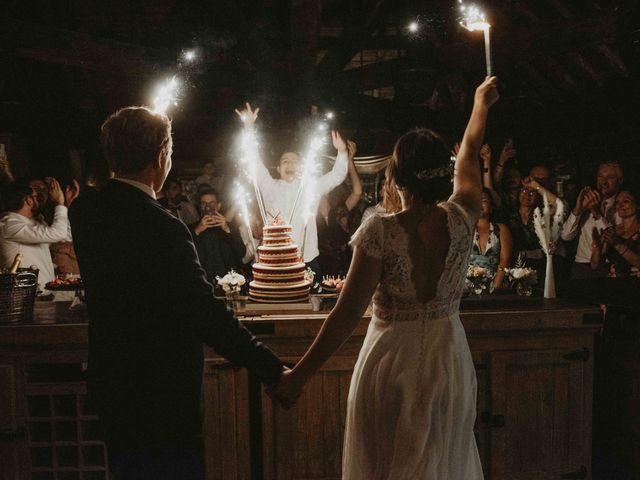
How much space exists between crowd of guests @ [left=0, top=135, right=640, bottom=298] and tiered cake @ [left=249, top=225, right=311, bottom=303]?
1614 mm

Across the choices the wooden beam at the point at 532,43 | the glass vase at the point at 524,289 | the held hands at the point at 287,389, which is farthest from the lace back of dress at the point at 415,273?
the wooden beam at the point at 532,43

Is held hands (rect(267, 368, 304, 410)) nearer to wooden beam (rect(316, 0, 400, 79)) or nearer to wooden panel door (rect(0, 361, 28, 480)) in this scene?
wooden panel door (rect(0, 361, 28, 480))

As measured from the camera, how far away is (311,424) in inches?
150

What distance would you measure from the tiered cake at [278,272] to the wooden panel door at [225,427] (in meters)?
0.76

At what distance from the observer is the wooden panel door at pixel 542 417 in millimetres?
3883

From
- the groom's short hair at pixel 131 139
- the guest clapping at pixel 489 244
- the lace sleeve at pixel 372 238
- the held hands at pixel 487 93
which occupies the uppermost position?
the held hands at pixel 487 93

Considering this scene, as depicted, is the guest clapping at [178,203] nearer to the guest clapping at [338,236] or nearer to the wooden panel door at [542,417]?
the guest clapping at [338,236]

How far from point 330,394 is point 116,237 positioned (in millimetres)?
2248

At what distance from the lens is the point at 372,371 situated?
2443 mm

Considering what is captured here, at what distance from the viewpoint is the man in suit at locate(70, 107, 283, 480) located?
6.83 feet

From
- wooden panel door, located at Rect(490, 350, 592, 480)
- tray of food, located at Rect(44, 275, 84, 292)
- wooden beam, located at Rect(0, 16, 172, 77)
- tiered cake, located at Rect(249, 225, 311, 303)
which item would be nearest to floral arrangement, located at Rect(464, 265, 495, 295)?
wooden panel door, located at Rect(490, 350, 592, 480)

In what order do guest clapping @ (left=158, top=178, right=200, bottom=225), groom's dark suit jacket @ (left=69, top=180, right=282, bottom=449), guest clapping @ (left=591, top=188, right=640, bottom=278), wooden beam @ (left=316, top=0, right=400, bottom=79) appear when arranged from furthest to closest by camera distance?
guest clapping @ (left=158, top=178, right=200, bottom=225) → wooden beam @ (left=316, top=0, right=400, bottom=79) → guest clapping @ (left=591, top=188, right=640, bottom=278) → groom's dark suit jacket @ (left=69, top=180, right=282, bottom=449)

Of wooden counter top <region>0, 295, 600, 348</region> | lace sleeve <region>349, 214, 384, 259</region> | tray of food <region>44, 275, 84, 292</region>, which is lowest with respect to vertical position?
wooden counter top <region>0, 295, 600, 348</region>

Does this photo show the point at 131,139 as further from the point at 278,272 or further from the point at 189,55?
the point at 189,55
